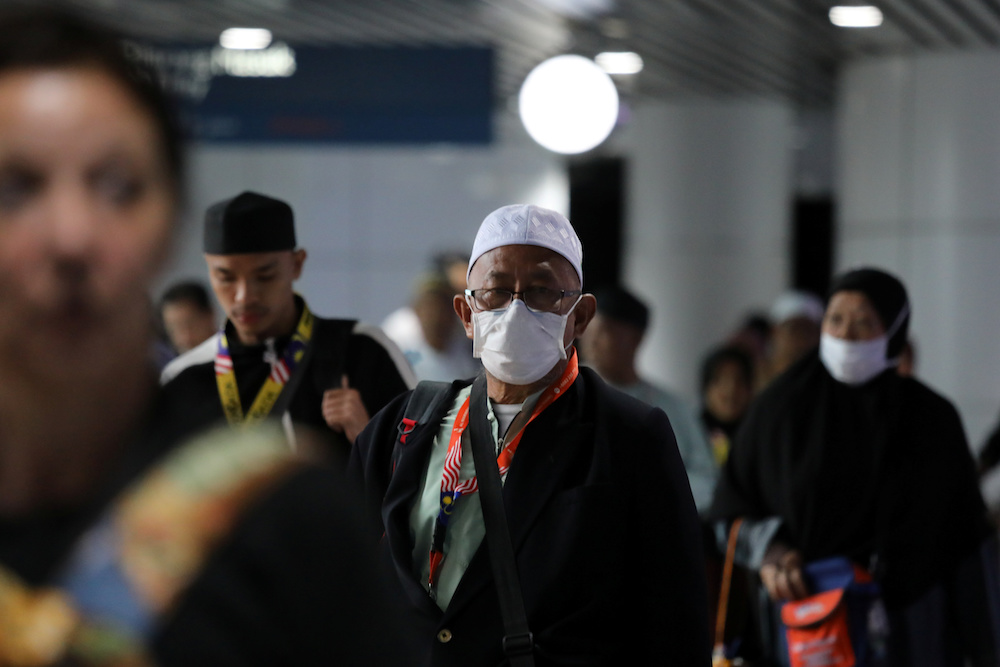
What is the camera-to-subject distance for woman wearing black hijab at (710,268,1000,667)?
4.21 meters

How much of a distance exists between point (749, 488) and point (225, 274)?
7.29 ft

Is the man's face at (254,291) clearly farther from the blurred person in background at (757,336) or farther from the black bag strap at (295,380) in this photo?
the blurred person in background at (757,336)

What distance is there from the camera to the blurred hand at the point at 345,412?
337cm

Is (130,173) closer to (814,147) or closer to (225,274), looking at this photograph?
(225,274)

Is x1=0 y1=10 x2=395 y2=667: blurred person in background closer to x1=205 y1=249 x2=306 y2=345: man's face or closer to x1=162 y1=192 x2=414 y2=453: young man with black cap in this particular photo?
x1=162 y1=192 x2=414 y2=453: young man with black cap

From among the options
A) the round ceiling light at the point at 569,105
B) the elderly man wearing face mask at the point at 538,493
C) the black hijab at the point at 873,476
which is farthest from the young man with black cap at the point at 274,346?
the round ceiling light at the point at 569,105

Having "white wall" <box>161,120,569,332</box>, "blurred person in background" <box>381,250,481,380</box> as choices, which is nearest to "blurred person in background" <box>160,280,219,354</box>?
"blurred person in background" <box>381,250,481,380</box>

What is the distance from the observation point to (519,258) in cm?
281

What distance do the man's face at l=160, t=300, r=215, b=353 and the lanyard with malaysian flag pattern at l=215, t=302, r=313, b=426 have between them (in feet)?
8.74

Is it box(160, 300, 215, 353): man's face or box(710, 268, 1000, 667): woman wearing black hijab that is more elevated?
box(160, 300, 215, 353): man's face

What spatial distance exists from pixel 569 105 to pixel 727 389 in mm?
3020

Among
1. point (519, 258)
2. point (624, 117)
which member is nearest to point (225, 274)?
point (519, 258)

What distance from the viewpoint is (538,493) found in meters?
2.58

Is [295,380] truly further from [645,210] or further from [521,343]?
[645,210]
